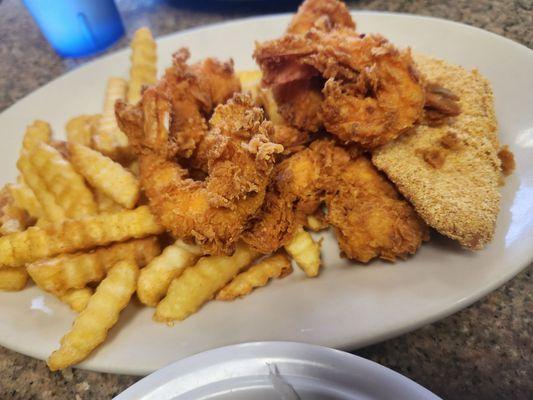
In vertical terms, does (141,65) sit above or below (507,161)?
above

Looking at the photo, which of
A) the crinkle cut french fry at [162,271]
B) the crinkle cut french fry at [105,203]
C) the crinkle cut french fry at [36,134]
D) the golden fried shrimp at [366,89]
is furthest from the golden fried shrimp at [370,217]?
the crinkle cut french fry at [36,134]

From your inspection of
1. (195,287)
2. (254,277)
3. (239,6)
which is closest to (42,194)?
(195,287)

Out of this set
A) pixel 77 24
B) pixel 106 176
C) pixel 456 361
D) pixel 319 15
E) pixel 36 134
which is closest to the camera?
pixel 456 361

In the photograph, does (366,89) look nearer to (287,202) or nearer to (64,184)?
(287,202)

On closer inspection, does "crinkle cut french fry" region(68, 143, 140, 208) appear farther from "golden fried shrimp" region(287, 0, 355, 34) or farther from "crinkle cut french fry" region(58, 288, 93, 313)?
"golden fried shrimp" region(287, 0, 355, 34)

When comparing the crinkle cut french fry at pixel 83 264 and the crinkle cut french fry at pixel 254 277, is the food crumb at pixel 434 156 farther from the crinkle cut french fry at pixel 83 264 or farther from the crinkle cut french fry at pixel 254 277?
the crinkle cut french fry at pixel 83 264

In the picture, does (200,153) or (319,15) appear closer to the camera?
(200,153)

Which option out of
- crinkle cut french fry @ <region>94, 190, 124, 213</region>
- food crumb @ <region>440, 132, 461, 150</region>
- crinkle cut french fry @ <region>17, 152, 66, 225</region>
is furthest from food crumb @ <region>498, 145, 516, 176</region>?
crinkle cut french fry @ <region>17, 152, 66, 225</region>

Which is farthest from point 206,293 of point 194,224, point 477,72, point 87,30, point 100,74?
point 87,30
